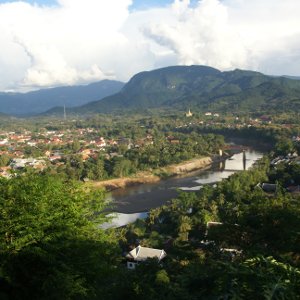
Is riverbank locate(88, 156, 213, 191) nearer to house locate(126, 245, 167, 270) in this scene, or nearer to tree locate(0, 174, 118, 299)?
house locate(126, 245, 167, 270)

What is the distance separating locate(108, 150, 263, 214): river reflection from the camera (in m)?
27.8

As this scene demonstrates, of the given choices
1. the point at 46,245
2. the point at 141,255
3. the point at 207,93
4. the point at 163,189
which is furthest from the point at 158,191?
the point at 207,93

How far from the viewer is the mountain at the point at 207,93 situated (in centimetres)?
11769

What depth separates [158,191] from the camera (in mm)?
32188

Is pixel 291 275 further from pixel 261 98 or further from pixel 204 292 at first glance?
pixel 261 98

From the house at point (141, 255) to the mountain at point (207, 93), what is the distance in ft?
284

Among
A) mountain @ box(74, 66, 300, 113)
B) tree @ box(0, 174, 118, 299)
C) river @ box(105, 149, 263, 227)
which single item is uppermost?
mountain @ box(74, 66, 300, 113)

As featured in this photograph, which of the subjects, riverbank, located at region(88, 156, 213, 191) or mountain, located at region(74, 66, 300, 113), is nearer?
riverbank, located at region(88, 156, 213, 191)

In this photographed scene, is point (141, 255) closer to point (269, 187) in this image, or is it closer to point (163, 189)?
point (269, 187)

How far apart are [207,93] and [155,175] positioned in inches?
4903

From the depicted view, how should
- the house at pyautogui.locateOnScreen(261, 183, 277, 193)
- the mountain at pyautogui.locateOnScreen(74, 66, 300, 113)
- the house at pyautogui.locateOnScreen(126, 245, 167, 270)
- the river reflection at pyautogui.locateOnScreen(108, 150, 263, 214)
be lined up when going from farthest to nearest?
1. the mountain at pyautogui.locateOnScreen(74, 66, 300, 113)
2. the river reflection at pyautogui.locateOnScreen(108, 150, 263, 214)
3. the house at pyautogui.locateOnScreen(261, 183, 277, 193)
4. the house at pyautogui.locateOnScreen(126, 245, 167, 270)

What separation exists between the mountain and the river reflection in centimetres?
5973

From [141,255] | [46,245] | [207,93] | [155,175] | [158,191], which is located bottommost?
[158,191]

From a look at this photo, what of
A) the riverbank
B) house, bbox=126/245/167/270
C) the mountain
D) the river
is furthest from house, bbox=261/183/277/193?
the mountain
